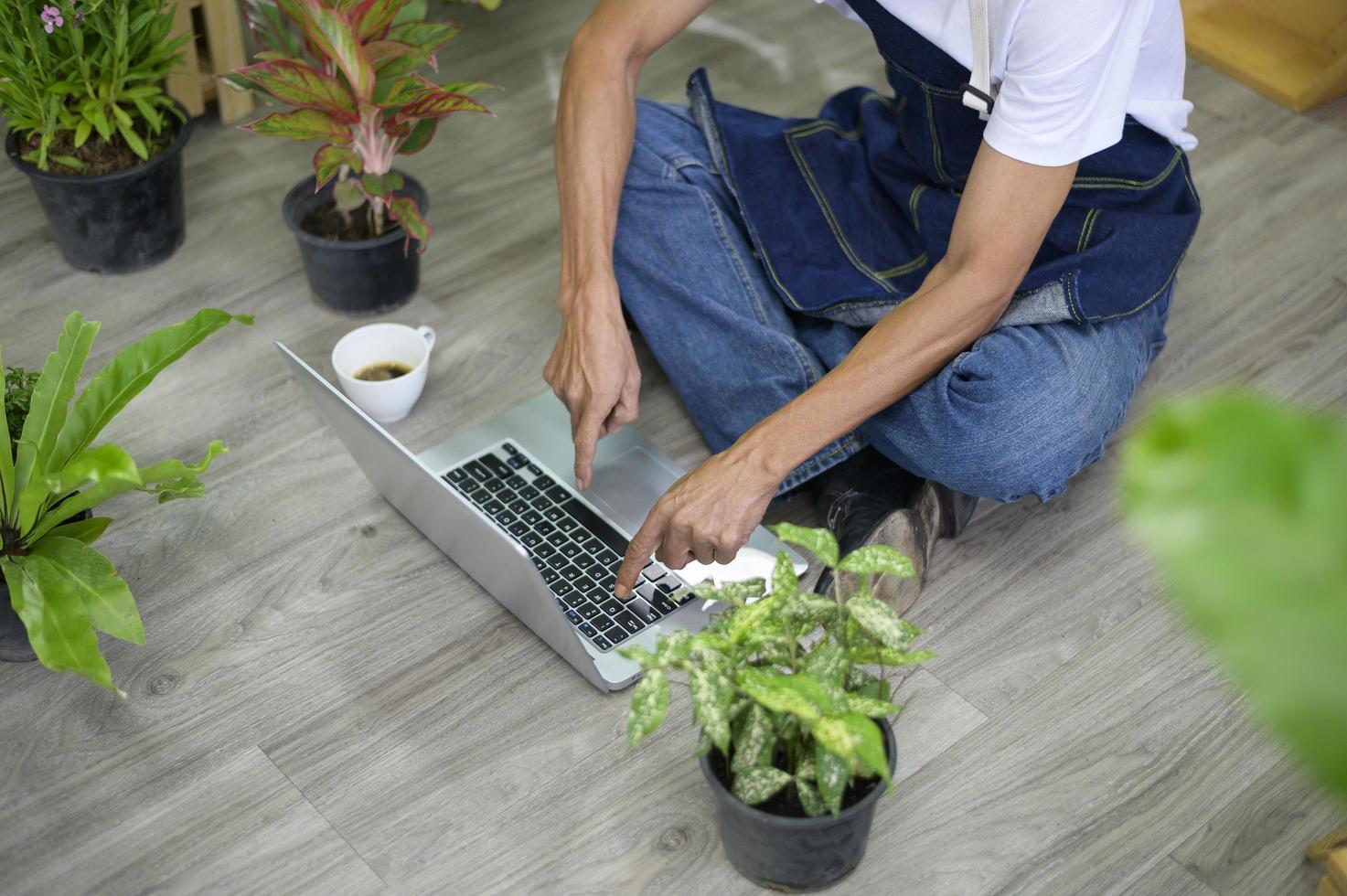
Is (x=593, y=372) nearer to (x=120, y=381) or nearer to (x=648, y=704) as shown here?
(x=120, y=381)

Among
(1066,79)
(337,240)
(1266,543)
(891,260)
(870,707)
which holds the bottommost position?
(337,240)

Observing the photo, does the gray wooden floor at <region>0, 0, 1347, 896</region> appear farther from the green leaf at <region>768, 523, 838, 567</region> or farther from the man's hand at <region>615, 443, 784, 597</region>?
the green leaf at <region>768, 523, 838, 567</region>

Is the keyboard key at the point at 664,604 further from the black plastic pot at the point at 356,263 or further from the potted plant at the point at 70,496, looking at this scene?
the black plastic pot at the point at 356,263

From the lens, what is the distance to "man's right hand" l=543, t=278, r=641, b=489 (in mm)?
1510

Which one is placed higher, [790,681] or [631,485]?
[790,681]

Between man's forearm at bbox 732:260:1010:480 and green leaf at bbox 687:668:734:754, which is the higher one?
green leaf at bbox 687:668:734:754

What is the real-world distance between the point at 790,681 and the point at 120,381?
0.77 m

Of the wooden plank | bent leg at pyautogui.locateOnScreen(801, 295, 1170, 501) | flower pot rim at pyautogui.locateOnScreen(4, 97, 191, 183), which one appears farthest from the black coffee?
the wooden plank

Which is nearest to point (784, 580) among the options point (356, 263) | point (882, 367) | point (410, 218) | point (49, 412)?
point (882, 367)

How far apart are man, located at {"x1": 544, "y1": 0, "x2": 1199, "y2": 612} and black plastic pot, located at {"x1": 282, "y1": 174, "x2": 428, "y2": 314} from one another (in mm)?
303

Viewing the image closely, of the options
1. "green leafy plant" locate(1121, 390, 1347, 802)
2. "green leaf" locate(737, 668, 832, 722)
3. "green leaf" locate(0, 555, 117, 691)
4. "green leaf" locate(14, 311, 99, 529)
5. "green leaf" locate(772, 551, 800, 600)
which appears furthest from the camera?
"green leaf" locate(14, 311, 99, 529)

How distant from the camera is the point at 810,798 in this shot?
3.52ft

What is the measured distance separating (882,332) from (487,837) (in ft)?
2.17

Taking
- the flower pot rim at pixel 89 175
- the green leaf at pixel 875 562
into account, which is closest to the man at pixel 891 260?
the green leaf at pixel 875 562
